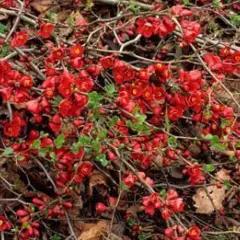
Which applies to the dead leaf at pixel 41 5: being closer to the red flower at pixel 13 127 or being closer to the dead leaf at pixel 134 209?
the red flower at pixel 13 127

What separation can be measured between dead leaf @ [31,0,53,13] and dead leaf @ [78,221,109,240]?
1.39 m

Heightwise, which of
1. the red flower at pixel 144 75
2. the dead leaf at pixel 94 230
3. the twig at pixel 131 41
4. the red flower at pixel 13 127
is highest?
the twig at pixel 131 41

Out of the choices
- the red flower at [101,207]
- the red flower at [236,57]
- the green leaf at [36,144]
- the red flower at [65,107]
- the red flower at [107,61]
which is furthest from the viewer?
the red flower at [236,57]

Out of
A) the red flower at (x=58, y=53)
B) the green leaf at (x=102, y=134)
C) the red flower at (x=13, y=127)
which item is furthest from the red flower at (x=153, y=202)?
the red flower at (x=58, y=53)

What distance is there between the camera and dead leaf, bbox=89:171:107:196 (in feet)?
10.3

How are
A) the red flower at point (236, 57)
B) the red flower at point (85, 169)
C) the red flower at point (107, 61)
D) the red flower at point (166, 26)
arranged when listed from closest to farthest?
the red flower at point (85, 169) → the red flower at point (107, 61) → the red flower at point (166, 26) → the red flower at point (236, 57)

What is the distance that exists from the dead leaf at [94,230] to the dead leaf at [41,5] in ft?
4.56

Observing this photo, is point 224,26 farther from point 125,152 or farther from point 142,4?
point 125,152

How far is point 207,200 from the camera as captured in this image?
3.31 meters

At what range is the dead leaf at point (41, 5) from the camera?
3.65 meters

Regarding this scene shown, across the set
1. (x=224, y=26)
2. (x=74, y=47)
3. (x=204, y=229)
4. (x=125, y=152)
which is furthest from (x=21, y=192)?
(x=224, y=26)

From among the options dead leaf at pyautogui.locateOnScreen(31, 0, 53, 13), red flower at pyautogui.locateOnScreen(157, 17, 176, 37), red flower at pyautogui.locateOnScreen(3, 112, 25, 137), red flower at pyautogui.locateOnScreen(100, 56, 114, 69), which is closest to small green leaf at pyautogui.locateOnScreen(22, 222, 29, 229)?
red flower at pyautogui.locateOnScreen(3, 112, 25, 137)

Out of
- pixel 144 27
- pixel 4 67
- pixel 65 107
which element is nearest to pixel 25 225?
pixel 65 107

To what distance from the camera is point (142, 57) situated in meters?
3.50
